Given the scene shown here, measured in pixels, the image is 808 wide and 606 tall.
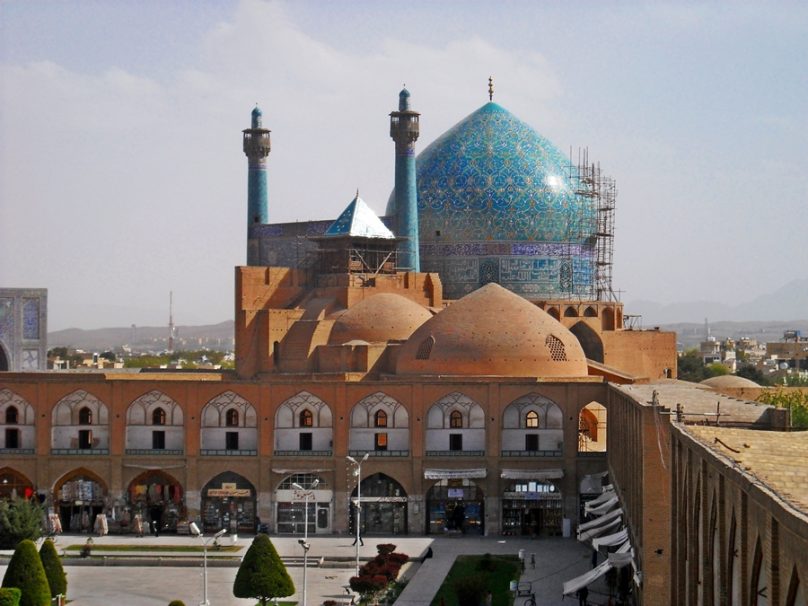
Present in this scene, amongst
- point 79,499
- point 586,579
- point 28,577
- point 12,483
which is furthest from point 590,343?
point 28,577

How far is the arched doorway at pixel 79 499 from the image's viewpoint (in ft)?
148

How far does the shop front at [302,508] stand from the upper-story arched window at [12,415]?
7691 millimetres

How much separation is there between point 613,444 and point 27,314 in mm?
35124

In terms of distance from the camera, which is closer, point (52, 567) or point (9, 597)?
point (9, 597)

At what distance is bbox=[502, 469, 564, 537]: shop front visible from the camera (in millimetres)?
44438

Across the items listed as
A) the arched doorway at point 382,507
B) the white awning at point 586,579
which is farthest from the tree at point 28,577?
the arched doorway at point 382,507

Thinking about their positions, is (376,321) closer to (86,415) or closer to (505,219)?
(86,415)

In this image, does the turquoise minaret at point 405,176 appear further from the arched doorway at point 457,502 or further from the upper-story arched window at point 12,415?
the upper-story arched window at point 12,415

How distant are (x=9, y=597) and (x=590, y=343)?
95.1 feet

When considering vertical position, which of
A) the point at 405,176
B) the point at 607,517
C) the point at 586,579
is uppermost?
the point at 405,176

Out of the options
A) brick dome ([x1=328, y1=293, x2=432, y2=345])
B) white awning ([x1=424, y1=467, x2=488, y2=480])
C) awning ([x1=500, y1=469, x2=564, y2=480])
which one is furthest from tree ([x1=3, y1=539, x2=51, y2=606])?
brick dome ([x1=328, y1=293, x2=432, y2=345])

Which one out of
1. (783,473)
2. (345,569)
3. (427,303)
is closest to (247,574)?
(345,569)

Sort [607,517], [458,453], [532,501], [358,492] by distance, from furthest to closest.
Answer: [458,453] → [532,501] → [358,492] → [607,517]

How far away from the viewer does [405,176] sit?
54469 mm
